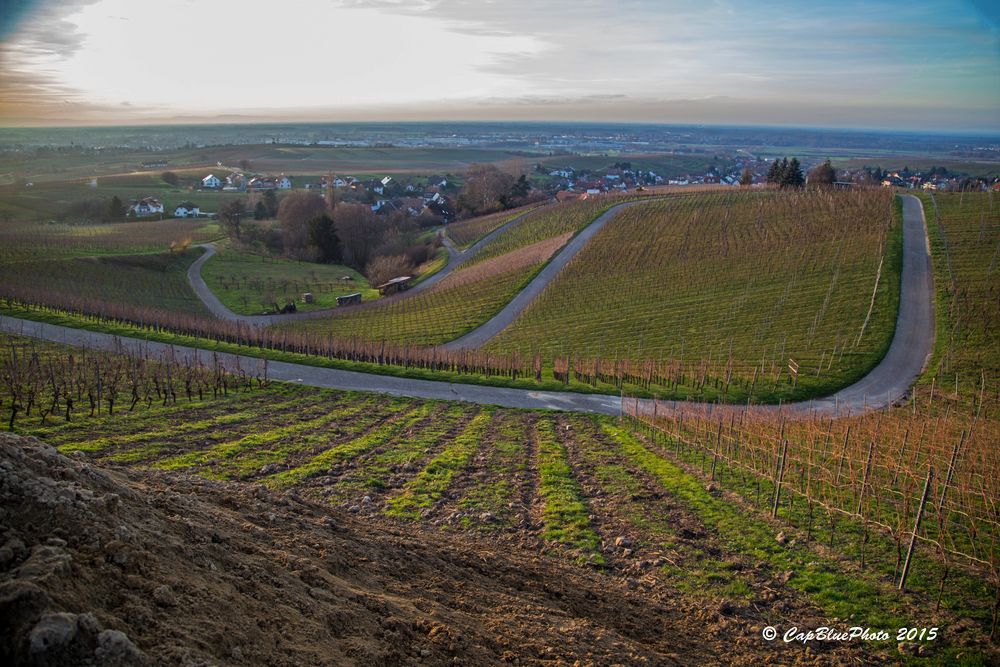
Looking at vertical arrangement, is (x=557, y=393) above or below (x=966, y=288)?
below

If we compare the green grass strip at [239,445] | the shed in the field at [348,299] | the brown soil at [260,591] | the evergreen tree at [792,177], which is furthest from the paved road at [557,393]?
the evergreen tree at [792,177]

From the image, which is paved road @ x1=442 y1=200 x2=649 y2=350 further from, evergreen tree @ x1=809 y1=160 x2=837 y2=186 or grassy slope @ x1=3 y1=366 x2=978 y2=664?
evergreen tree @ x1=809 y1=160 x2=837 y2=186

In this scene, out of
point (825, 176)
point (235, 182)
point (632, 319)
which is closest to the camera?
point (632, 319)

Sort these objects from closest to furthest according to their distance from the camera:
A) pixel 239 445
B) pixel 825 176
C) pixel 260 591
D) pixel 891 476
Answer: pixel 260 591 < pixel 891 476 < pixel 239 445 < pixel 825 176

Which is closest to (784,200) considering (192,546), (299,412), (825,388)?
(825,388)

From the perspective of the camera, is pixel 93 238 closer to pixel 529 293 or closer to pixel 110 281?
pixel 110 281

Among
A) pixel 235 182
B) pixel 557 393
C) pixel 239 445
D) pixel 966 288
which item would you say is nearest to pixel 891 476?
pixel 557 393

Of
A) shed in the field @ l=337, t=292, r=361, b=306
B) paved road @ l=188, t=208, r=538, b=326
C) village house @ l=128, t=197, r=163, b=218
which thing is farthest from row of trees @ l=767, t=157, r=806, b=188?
village house @ l=128, t=197, r=163, b=218

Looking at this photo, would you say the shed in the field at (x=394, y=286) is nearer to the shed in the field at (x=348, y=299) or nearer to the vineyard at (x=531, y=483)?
the shed in the field at (x=348, y=299)
